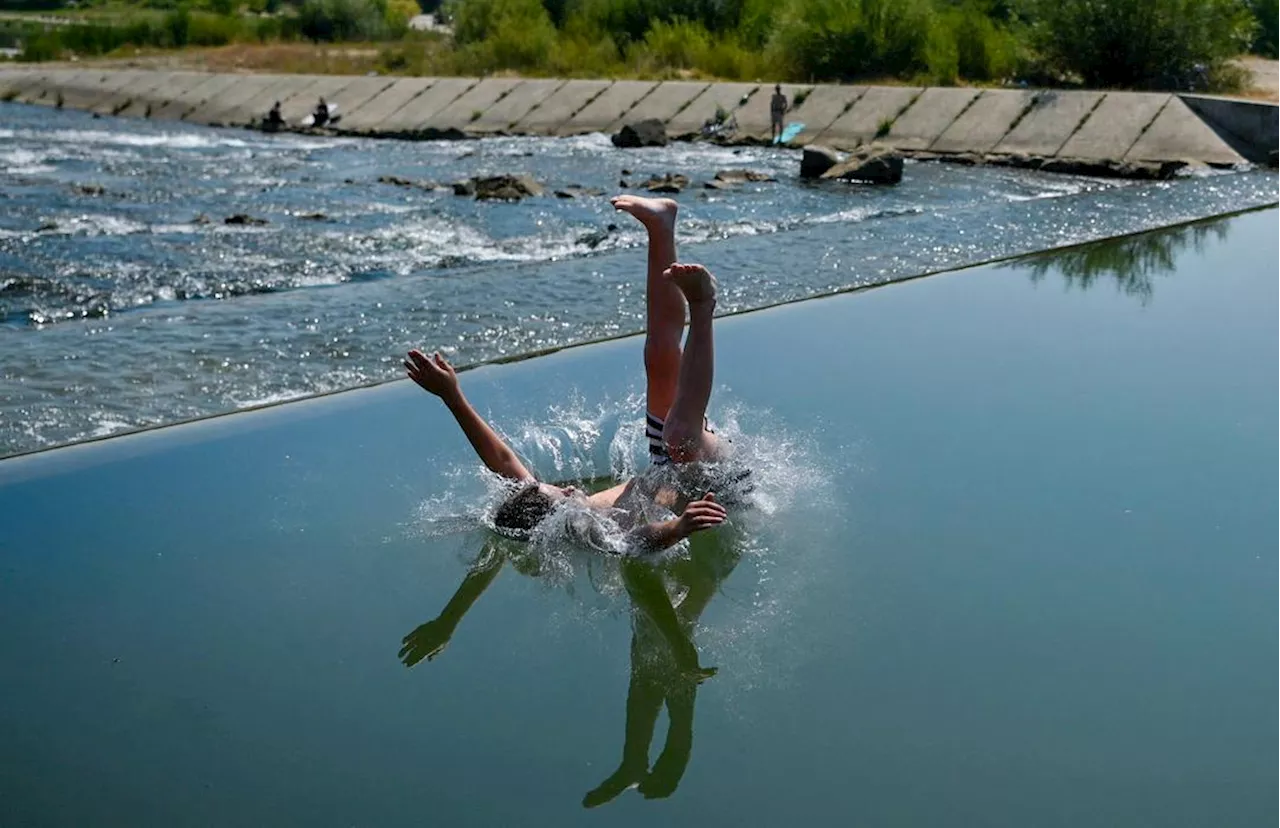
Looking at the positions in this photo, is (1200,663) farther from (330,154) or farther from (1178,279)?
(330,154)

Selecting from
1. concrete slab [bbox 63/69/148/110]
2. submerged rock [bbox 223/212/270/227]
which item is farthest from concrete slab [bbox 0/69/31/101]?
submerged rock [bbox 223/212/270/227]

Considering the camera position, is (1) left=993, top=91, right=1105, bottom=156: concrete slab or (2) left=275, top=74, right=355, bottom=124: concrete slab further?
(2) left=275, top=74, right=355, bottom=124: concrete slab

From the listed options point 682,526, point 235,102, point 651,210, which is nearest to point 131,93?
point 235,102

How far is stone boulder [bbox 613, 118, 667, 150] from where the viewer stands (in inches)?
830

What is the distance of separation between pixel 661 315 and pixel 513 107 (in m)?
19.8

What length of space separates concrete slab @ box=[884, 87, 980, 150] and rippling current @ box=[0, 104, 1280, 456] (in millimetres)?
1430

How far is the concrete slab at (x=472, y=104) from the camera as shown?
81.3ft

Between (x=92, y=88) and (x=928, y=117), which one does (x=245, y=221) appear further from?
(x=92, y=88)

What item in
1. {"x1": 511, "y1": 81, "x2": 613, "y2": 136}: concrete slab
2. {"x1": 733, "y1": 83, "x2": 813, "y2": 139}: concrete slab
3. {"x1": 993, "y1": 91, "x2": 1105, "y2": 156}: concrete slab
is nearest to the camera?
{"x1": 993, "y1": 91, "x2": 1105, "y2": 156}: concrete slab

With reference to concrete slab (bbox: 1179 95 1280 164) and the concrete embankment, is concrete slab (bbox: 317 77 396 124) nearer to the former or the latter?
the concrete embankment

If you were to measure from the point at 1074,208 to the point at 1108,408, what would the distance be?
301 inches

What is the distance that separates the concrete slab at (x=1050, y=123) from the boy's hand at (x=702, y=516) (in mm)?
14796

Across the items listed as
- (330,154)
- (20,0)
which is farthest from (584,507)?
(20,0)

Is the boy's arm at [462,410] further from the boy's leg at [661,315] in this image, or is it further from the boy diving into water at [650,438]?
the boy's leg at [661,315]
